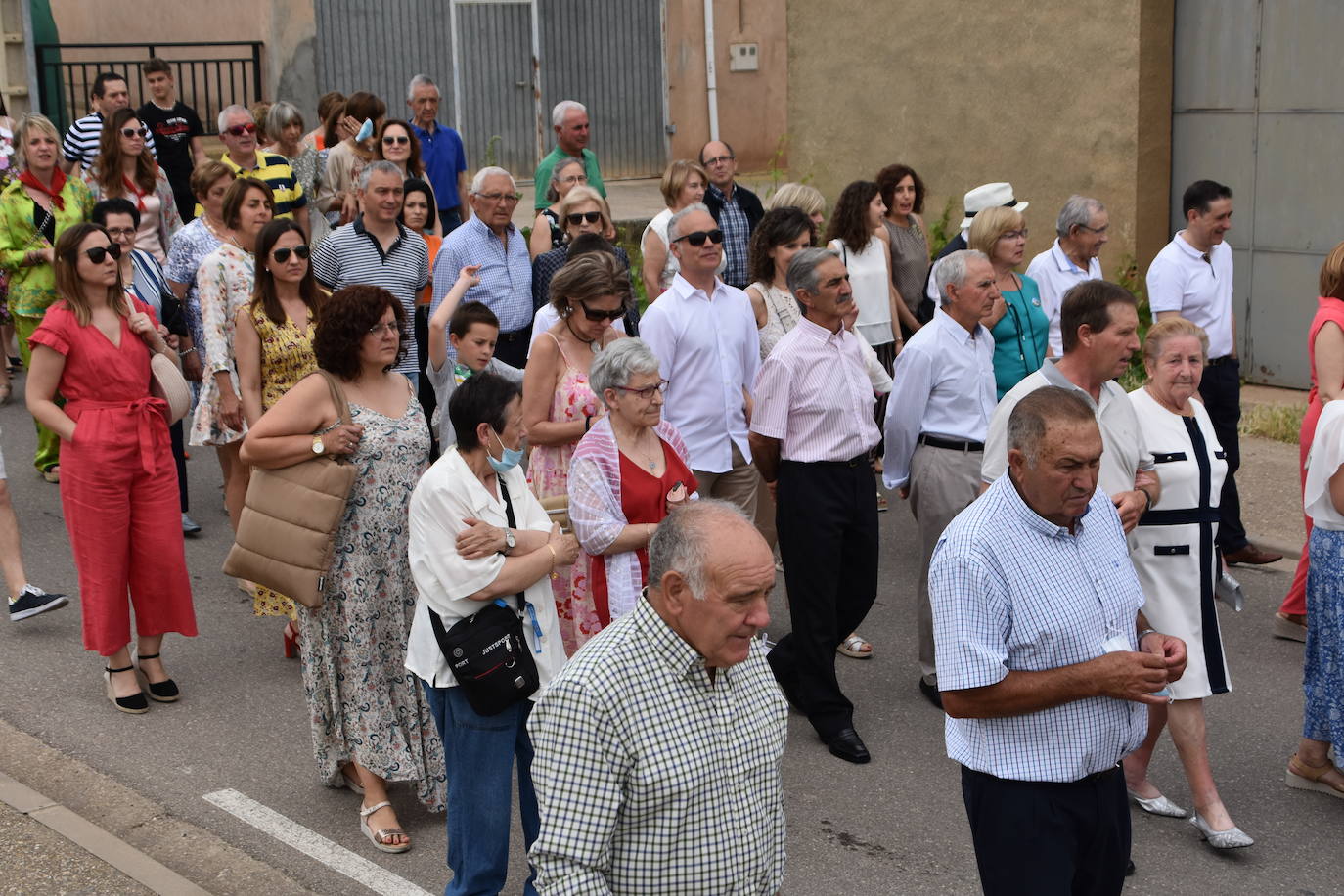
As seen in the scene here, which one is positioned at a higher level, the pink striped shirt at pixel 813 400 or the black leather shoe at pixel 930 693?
the pink striped shirt at pixel 813 400

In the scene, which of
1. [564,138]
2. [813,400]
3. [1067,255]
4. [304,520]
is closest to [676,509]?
[304,520]

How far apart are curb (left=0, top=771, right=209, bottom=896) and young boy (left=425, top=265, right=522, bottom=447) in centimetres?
206

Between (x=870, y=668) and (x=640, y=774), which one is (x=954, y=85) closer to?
(x=870, y=668)

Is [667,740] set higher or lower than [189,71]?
lower

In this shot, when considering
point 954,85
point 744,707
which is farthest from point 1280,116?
point 744,707

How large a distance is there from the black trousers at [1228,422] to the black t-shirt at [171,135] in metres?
9.26

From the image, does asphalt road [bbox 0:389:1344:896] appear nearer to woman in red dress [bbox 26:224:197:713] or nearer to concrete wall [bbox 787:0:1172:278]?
woman in red dress [bbox 26:224:197:713]

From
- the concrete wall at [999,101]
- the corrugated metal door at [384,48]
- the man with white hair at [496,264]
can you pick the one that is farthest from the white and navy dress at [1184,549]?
the corrugated metal door at [384,48]

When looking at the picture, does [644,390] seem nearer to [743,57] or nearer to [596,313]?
[596,313]

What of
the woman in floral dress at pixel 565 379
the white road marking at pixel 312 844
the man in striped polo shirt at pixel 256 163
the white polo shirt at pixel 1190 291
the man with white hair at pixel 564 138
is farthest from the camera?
the man with white hair at pixel 564 138

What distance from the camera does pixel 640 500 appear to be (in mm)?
5633

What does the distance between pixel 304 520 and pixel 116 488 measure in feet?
5.20

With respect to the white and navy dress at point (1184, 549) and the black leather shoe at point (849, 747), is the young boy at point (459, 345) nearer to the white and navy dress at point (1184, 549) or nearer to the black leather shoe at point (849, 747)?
the black leather shoe at point (849, 747)

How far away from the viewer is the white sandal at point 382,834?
18.8ft
